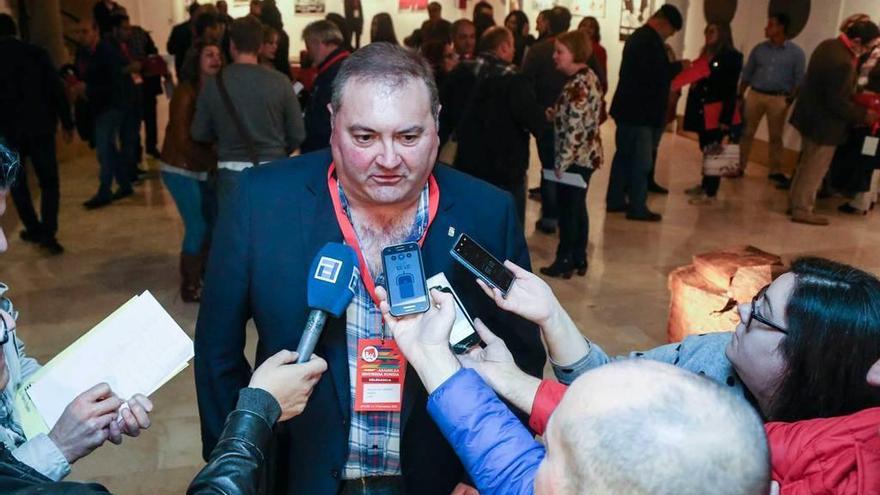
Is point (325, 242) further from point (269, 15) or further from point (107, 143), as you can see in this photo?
point (269, 15)

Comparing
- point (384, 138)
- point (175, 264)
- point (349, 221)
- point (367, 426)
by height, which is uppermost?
point (384, 138)

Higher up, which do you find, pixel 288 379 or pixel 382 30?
pixel 382 30

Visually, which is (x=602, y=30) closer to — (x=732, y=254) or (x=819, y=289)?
(x=732, y=254)

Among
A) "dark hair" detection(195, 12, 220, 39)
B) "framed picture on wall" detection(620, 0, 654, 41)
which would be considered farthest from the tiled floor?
"framed picture on wall" detection(620, 0, 654, 41)

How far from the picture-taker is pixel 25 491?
108cm

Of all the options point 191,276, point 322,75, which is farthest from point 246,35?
point 191,276

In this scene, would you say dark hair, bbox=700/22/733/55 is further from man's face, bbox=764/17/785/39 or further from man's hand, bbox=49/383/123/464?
man's hand, bbox=49/383/123/464

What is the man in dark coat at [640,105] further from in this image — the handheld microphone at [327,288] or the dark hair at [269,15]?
the handheld microphone at [327,288]

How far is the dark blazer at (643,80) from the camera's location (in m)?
6.14

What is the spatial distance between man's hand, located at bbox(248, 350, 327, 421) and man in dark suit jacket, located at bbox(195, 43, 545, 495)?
0.24m

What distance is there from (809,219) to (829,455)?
6096mm

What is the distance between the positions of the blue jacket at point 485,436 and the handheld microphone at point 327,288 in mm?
272

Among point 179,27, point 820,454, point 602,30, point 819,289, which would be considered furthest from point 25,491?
point 602,30

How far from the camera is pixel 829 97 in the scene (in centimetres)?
646
